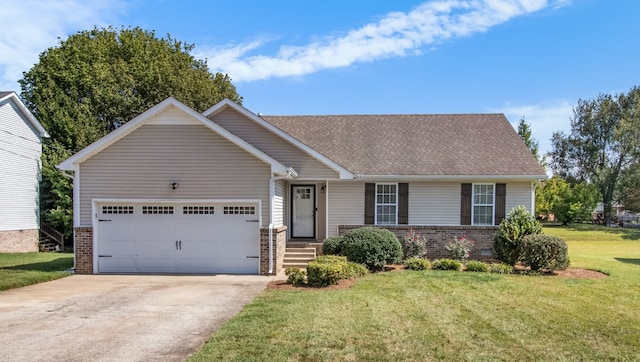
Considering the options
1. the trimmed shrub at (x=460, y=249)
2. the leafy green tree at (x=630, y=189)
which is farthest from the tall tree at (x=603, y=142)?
the trimmed shrub at (x=460, y=249)

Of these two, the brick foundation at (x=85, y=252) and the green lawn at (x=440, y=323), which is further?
the brick foundation at (x=85, y=252)

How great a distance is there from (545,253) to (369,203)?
5.99 meters

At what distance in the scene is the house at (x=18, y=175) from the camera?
21.3 metres

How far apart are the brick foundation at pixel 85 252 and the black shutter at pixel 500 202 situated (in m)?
13.5

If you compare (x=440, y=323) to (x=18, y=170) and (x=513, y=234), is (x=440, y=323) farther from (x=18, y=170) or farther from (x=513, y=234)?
(x=18, y=170)

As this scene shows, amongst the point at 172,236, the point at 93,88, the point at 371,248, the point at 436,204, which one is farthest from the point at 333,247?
the point at 93,88

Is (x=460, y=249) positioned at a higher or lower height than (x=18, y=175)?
lower

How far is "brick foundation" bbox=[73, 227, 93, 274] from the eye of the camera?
1342 centimetres

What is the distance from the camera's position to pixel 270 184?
524 inches

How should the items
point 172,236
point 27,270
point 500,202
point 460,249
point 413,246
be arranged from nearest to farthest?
point 172,236, point 27,270, point 460,249, point 413,246, point 500,202

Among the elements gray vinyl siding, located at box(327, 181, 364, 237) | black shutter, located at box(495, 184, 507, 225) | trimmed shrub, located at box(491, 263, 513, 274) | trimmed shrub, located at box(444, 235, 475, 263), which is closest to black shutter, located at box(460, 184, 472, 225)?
black shutter, located at box(495, 184, 507, 225)

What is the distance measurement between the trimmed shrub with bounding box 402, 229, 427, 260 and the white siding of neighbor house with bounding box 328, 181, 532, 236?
0.99m

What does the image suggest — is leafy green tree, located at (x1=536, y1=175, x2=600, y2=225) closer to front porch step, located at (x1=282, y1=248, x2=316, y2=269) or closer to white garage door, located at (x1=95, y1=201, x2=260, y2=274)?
front porch step, located at (x1=282, y1=248, x2=316, y2=269)

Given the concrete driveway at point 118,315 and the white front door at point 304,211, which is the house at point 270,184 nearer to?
the white front door at point 304,211
